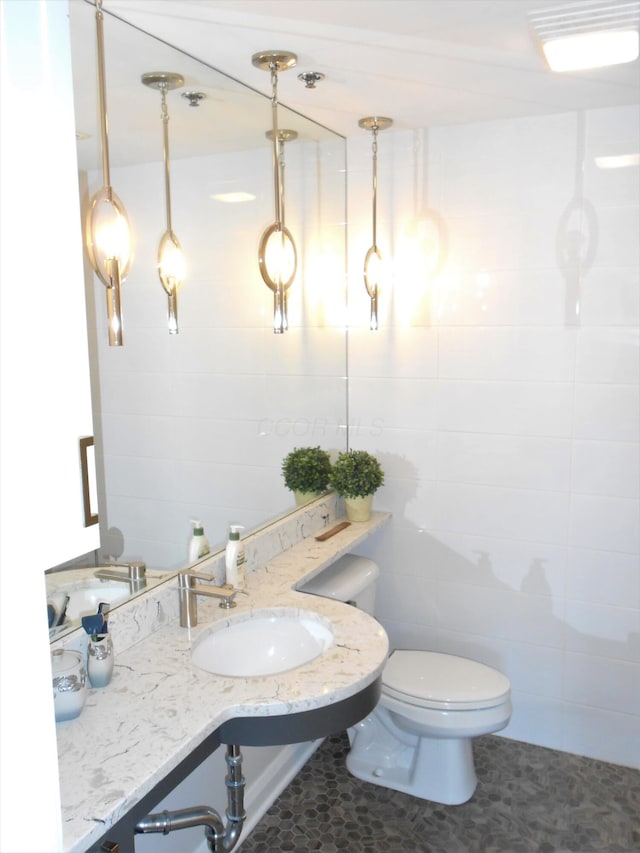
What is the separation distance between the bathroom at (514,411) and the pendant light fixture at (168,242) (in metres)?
1.00

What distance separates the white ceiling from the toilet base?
6.79ft

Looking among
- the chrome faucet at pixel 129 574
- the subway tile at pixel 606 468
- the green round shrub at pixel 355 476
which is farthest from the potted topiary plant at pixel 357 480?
the chrome faucet at pixel 129 574

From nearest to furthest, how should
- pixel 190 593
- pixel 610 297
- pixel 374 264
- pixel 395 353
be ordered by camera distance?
pixel 190 593 < pixel 610 297 < pixel 374 264 < pixel 395 353

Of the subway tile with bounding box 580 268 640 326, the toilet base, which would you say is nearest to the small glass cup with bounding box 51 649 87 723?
the toilet base

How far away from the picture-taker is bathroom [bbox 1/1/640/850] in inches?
99.4

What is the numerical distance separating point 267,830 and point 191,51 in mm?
2336

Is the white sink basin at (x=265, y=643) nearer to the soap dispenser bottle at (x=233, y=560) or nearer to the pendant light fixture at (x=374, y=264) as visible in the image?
the soap dispenser bottle at (x=233, y=560)

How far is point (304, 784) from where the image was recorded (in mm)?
2570

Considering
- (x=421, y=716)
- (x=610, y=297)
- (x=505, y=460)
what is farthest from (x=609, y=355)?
(x=421, y=716)

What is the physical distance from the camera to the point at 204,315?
88.3 inches

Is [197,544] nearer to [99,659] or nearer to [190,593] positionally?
[190,593]

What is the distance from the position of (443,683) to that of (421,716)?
14 cm

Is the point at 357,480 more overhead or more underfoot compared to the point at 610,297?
more underfoot

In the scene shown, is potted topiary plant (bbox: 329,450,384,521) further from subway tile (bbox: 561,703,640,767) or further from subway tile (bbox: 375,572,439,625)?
subway tile (bbox: 561,703,640,767)
